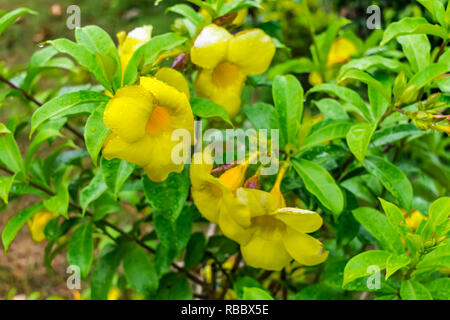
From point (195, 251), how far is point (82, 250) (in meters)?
0.35

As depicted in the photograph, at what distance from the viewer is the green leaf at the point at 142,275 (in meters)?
1.26

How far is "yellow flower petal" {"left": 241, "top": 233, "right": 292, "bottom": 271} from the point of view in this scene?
2.87 ft

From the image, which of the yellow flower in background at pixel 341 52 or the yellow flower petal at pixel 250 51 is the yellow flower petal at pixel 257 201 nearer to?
the yellow flower petal at pixel 250 51

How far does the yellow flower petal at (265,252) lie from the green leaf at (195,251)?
0.49 metres

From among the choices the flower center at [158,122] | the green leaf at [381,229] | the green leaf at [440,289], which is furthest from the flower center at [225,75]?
the green leaf at [440,289]

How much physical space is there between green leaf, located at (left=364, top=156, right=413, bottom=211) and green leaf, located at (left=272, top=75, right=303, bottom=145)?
7.5 inches

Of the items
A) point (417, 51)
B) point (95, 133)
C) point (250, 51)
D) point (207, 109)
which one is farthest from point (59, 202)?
point (417, 51)

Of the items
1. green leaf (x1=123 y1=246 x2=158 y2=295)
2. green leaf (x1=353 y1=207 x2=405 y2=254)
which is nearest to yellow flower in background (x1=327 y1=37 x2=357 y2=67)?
green leaf (x1=353 y1=207 x2=405 y2=254)

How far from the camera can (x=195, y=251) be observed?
1.36 meters

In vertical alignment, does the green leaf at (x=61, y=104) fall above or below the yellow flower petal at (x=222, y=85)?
above

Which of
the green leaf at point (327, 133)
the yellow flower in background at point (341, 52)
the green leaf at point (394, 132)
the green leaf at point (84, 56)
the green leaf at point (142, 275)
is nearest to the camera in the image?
the green leaf at point (84, 56)

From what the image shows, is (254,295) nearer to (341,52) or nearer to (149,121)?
(149,121)

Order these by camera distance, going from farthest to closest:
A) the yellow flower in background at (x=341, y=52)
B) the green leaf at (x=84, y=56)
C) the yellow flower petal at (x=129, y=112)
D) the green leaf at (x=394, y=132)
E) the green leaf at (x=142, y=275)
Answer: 1. the yellow flower in background at (x=341, y=52)
2. the green leaf at (x=142, y=275)
3. the green leaf at (x=394, y=132)
4. the green leaf at (x=84, y=56)
5. the yellow flower petal at (x=129, y=112)
